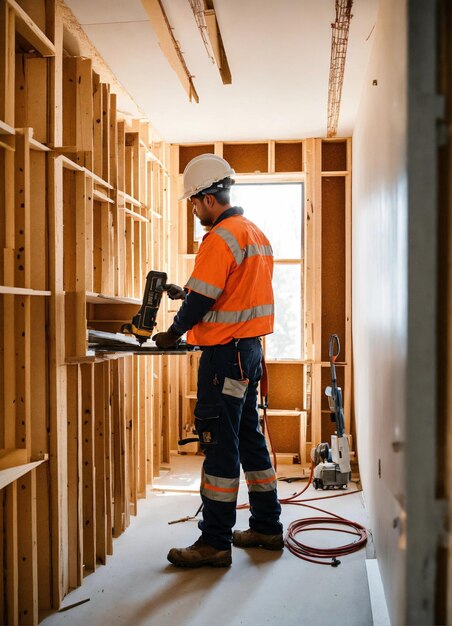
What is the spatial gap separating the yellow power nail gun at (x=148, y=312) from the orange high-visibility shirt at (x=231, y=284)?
0.81 feet

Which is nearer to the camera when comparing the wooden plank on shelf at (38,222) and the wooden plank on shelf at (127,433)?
the wooden plank on shelf at (38,222)

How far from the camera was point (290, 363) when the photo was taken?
523cm

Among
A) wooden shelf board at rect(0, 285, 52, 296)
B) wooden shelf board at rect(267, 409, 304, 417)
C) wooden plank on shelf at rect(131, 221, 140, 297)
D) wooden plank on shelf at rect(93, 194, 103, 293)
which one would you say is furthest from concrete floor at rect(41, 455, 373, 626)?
wooden shelf board at rect(267, 409, 304, 417)

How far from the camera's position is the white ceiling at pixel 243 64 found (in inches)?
115

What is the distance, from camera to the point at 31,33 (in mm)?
2314

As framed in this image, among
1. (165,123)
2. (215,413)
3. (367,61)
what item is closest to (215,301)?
(215,413)

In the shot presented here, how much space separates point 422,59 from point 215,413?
1.87 metres

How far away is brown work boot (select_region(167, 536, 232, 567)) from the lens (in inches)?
110

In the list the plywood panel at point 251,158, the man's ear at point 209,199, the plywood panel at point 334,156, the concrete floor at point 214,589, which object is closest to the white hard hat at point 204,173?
the man's ear at point 209,199

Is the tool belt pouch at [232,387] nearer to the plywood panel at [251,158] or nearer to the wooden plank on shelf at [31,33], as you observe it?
the wooden plank on shelf at [31,33]

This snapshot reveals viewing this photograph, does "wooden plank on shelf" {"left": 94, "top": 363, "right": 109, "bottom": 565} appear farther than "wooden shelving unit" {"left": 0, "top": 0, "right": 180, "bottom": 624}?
Yes

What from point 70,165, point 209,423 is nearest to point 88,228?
point 70,165

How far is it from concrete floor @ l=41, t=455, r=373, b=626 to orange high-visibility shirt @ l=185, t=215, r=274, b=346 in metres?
1.15

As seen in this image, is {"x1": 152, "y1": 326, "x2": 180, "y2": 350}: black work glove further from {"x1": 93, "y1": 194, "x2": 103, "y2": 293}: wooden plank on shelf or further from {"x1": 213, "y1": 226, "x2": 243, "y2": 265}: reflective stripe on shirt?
{"x1": 93, "y1": 194, "x2": 103, "y2": 293}: wooden plank on shelf
